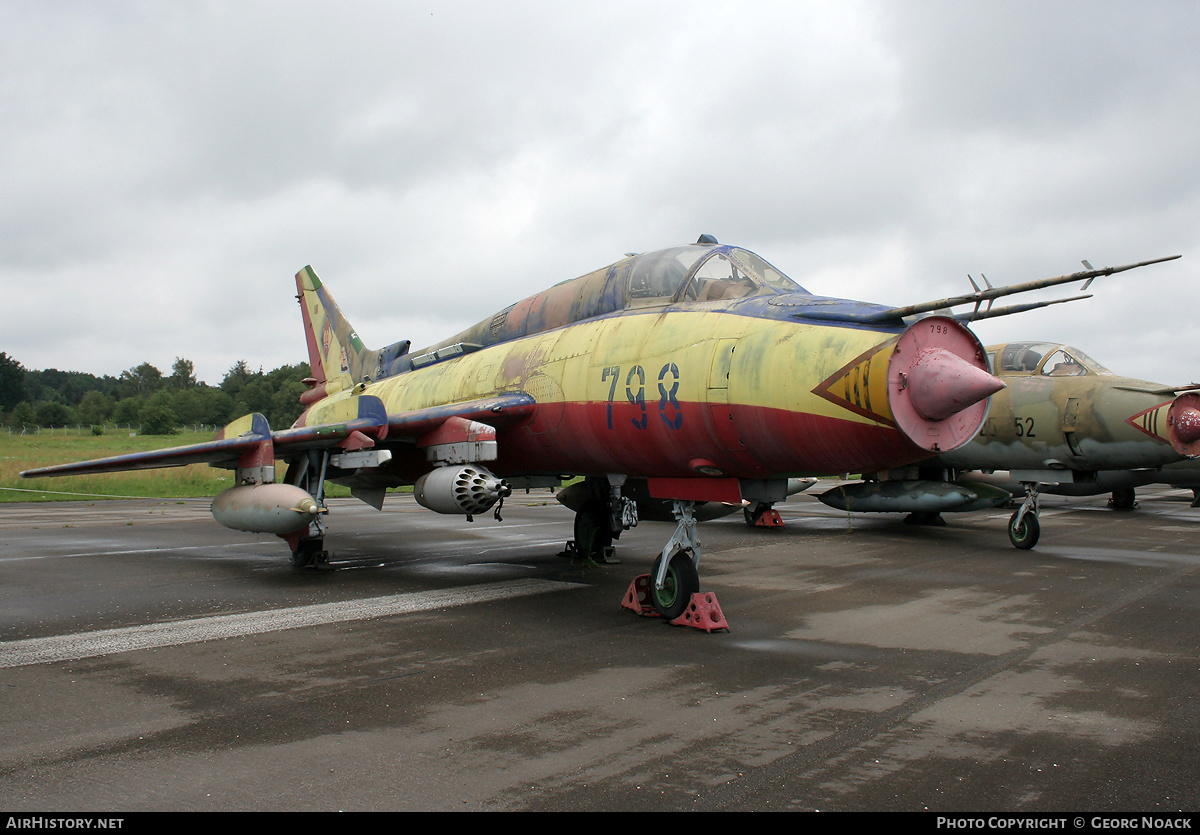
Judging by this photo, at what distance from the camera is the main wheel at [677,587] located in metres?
7.30

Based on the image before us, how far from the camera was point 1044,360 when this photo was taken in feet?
45.8

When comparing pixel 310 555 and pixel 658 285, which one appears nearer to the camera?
pixel 658 285

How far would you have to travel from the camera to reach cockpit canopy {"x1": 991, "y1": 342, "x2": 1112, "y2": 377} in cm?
1361

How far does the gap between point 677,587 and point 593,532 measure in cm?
439

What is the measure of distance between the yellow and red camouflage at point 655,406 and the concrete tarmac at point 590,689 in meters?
1.26

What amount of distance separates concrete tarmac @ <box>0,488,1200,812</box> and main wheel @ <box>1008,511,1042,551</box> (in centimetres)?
178

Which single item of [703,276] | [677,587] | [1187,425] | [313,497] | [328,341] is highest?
[328,341]

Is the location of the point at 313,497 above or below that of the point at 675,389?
below

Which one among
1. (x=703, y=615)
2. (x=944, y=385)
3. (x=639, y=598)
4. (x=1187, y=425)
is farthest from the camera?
(x=1187, y=425)

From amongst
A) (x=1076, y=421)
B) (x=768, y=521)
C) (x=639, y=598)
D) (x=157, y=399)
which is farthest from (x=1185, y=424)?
(x=157, y=399)

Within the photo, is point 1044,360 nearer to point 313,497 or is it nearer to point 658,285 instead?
point 658,285

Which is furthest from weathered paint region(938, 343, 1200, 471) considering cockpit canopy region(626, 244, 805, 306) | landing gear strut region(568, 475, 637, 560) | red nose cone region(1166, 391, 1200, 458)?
cockpit canopy region(626, 244, 805, 306)

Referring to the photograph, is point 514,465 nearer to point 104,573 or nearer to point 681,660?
point 681,660

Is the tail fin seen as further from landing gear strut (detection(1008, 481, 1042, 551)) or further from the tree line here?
the tree line
